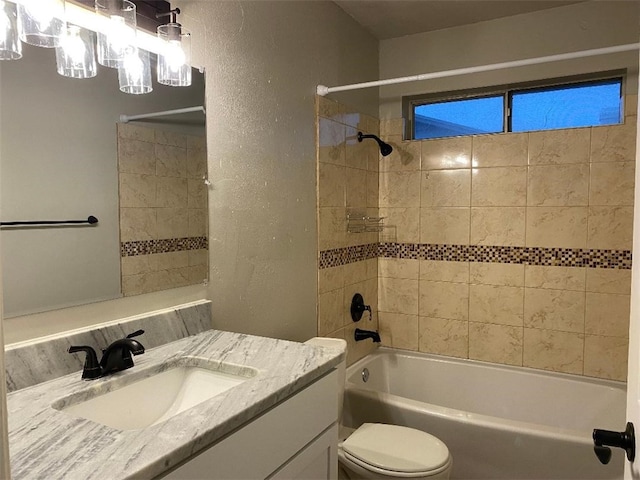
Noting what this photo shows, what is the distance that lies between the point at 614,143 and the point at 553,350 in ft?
4.02

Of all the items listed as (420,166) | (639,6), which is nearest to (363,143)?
(420,166)

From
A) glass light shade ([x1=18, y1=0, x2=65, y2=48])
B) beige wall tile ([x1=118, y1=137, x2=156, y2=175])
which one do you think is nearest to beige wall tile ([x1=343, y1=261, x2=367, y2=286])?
beige wall tile ([x1=118, y1=137, x2=156, y2=175])

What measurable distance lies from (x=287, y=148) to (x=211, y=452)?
5.09 feet

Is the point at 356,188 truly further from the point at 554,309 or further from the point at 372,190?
the point at 554,309

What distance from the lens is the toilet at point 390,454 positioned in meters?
1.91

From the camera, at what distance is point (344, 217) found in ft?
9.32

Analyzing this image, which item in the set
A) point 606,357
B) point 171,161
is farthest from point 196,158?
point 606,357

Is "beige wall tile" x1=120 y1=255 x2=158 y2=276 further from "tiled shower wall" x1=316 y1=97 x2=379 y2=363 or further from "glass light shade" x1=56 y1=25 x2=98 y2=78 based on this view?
"tiled shower wall" x1=316 y1=97 x2=379 y2=363

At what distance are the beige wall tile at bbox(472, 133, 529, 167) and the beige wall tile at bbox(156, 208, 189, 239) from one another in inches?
76.6

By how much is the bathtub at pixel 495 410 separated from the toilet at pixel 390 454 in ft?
0.76

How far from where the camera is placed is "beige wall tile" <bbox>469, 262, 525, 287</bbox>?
2912mm

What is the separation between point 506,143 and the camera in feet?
9.52

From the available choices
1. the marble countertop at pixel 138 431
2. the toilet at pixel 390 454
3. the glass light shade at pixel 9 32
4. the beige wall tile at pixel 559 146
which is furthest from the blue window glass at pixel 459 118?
the glass light shade at pixel 9 32

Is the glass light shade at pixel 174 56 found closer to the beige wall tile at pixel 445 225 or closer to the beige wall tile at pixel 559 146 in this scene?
the beige wall tile at pixel 445 225
